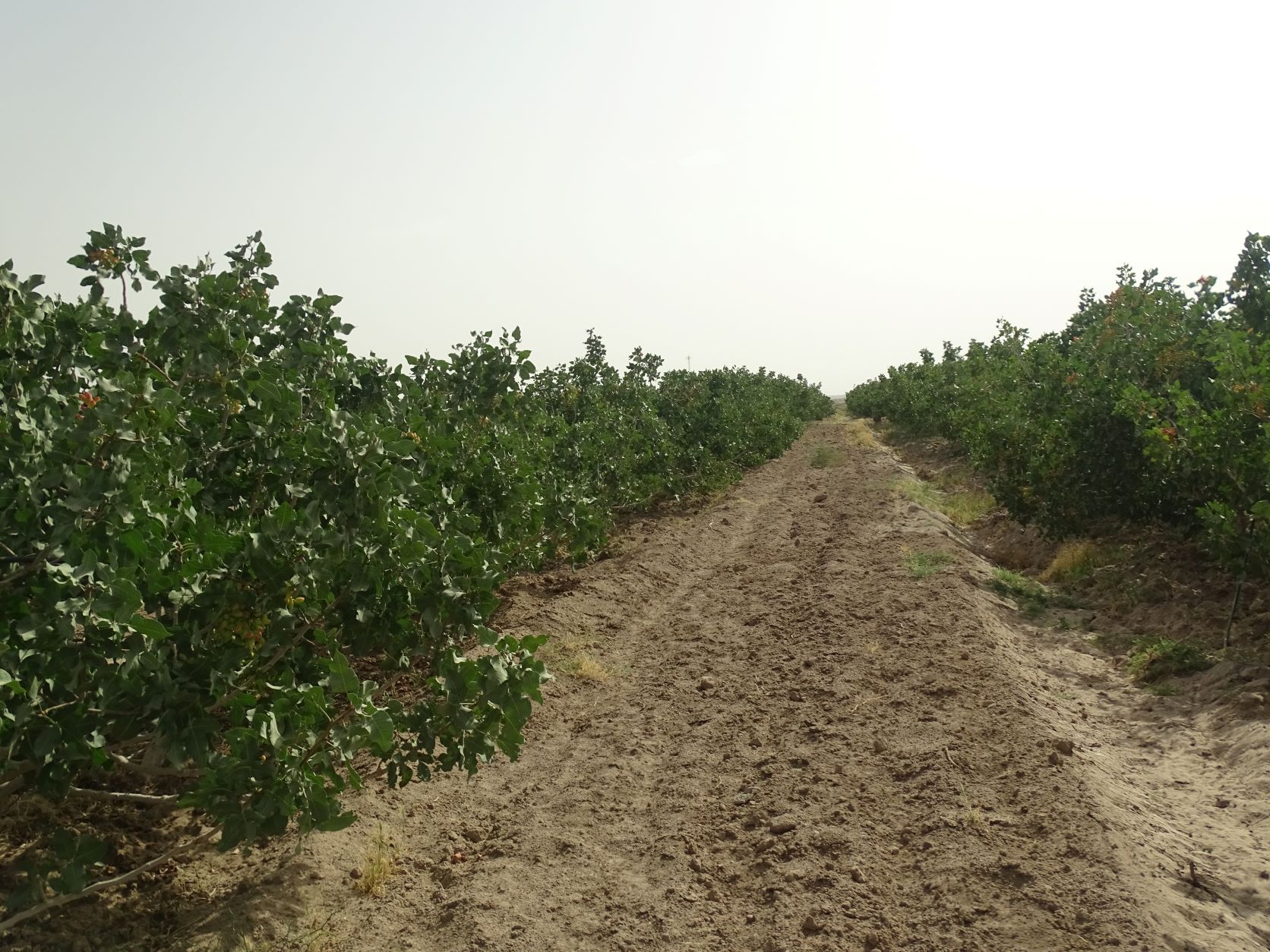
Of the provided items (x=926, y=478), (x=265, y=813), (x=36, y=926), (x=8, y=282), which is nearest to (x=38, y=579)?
(x=265, y=813)

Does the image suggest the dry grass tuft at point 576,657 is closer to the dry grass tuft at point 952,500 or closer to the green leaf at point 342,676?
the green leaf at point 342,676

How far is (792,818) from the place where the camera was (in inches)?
186

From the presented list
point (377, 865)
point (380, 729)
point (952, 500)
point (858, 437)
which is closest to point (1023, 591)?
point (952, 500)

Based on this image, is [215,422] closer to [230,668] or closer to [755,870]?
[230,668]

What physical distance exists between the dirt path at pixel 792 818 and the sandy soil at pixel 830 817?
17 millimetres

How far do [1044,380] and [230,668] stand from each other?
12335 millimetres

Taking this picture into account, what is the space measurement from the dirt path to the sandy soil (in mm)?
17

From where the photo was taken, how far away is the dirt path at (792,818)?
12.5 feet

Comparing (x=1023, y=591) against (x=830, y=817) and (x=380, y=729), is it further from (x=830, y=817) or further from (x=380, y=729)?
(x=380, y=729)

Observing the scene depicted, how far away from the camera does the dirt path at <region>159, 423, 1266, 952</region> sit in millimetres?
3805

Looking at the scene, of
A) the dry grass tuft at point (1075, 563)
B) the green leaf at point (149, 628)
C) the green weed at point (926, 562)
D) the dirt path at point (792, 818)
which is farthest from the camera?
the dry grass tuft at point (1075, 563)

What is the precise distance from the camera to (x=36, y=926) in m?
3.64

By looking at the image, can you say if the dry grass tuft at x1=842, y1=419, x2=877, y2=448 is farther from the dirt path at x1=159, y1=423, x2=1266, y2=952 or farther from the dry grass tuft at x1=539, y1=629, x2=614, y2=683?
the dirt path at x1=159, y1=423, x2=1266, y2=952

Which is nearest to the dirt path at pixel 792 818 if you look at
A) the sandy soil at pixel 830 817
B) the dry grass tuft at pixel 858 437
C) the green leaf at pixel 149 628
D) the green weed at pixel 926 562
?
the sandy soil at pixel 830 817
